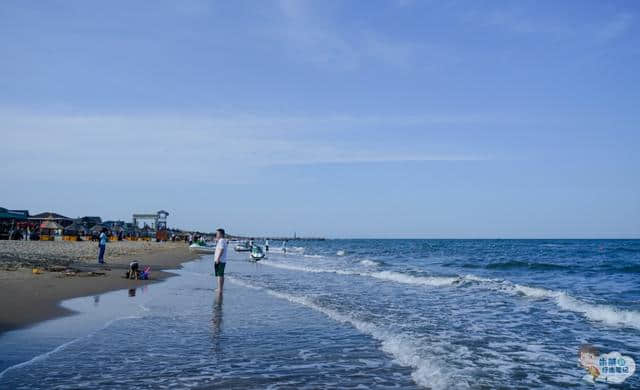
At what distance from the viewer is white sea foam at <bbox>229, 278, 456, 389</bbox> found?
6961 millimetres

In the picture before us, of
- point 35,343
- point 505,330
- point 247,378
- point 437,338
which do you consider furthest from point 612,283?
point 35,343

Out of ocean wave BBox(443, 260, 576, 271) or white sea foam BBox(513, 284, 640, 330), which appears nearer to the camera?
white sea foam BBox(513, 284, 640, 330)

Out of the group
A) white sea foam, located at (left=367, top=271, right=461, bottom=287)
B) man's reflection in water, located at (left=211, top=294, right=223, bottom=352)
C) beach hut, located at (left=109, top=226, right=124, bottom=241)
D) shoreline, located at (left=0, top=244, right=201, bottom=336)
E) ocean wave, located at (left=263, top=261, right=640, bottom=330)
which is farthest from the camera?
beach hut, located at (left=109, top=226, right=124, bottom=241)

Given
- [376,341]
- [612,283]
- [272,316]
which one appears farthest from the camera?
[612,283]

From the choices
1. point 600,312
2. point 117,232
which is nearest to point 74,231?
point 117,232

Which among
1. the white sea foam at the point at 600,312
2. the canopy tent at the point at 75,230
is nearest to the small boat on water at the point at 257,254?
the white sea foam at the point at 600,312

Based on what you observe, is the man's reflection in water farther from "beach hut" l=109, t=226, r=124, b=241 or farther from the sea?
"beach hut" l=109, t=226, r=124, b=241

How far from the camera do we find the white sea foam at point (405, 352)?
6.96m

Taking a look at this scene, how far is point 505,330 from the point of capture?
11.2 m

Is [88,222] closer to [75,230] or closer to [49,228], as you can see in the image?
[75,230]

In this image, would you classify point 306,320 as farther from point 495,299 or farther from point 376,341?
point 495,299

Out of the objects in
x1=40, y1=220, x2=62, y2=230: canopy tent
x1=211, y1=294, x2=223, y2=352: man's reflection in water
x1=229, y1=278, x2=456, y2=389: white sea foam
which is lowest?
x1=229, y1=278, x2=456, y2=389: white sea foam

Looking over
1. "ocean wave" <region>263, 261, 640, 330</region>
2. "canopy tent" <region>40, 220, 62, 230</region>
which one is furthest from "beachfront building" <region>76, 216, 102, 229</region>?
"ocean wave" <region>263, 261, 640, 330</region>

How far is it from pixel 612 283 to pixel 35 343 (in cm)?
2435
